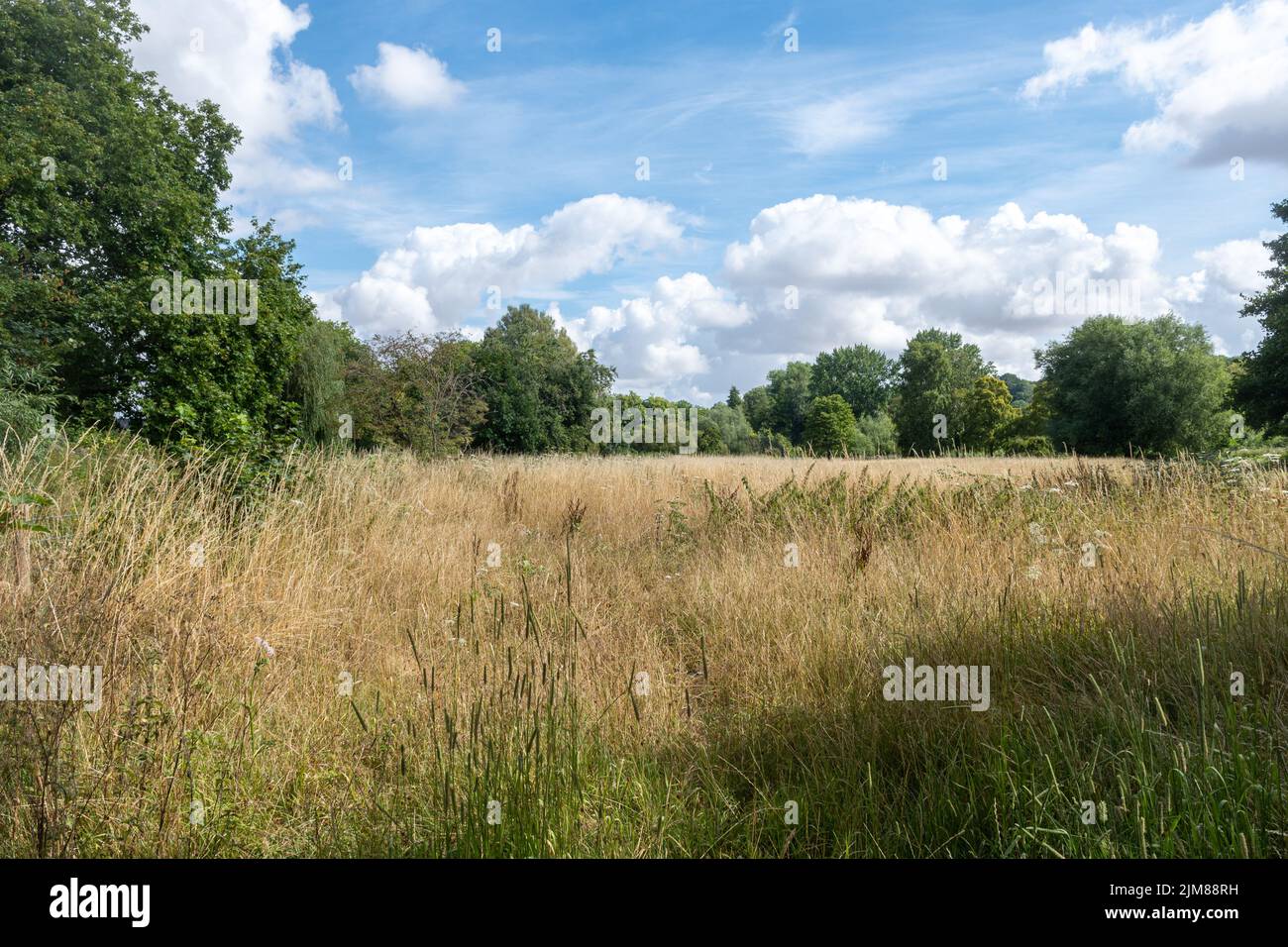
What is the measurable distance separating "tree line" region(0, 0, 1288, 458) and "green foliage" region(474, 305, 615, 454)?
107mm

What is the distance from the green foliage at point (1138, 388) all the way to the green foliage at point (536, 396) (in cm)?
2563

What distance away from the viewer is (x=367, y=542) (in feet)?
21.5

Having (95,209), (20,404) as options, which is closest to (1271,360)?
(20,404)

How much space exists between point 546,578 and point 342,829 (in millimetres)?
3551

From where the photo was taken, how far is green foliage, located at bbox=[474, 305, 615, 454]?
112 ft

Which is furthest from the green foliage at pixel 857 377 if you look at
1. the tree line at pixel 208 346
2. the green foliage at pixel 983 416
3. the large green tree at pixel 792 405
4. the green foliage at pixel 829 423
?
the tree line at pixel 208 346

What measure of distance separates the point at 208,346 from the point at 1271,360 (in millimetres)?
33424

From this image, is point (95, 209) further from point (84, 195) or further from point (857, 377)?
point (857, 377)

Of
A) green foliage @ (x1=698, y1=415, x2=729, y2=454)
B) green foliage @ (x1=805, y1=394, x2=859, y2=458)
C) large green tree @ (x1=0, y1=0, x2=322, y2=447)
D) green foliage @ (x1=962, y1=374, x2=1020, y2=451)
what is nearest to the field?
large green tree @ (x1=0, y1=0, x2=322, y2=447)

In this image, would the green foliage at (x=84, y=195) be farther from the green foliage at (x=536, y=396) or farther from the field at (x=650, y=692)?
the field at (x=650, y=692)

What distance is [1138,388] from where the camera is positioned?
37.6 metres

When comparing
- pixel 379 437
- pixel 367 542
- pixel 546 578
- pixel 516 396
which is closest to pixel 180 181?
pixel 379 437

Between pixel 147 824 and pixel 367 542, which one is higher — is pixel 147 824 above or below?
below
